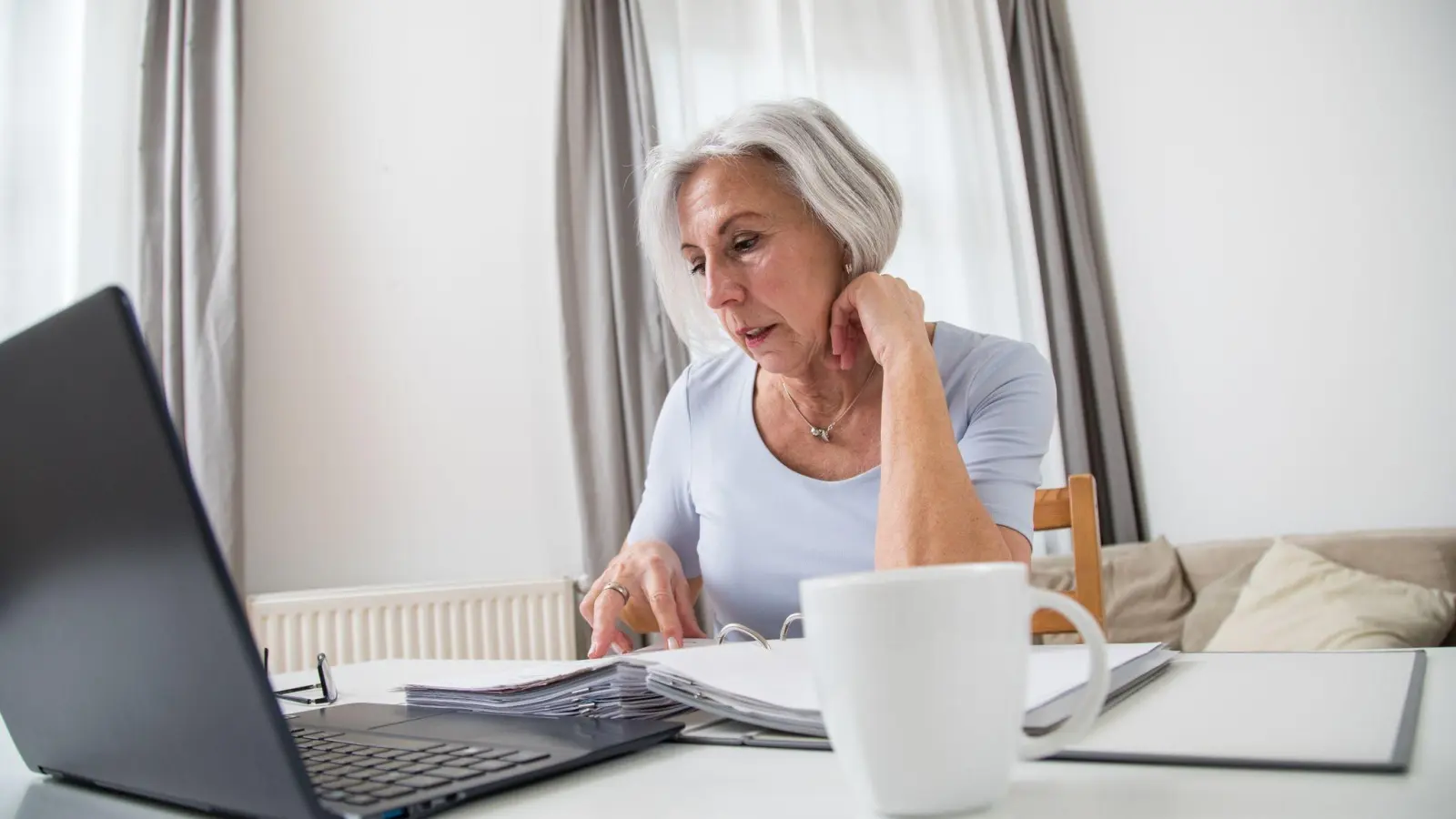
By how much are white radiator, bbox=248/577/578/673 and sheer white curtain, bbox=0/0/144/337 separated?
0.90 m

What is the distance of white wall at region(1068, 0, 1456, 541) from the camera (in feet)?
8.57

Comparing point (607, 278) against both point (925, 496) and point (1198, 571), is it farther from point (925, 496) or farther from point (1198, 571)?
point (925, 496)

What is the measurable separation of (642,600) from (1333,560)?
6.73 ft

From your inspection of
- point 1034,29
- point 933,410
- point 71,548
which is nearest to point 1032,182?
point 1034,29

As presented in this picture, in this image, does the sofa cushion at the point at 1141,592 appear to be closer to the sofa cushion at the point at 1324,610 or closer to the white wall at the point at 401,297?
the sofa cushion at the point at 1324,610

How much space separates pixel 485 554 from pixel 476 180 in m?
1.09

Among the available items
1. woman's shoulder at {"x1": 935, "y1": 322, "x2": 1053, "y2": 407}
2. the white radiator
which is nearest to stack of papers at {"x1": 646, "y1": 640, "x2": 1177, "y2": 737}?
woman's shoulder at {"x1": 935, "y1": 322, "x2": 1053, "y2": 407}

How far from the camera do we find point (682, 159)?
4.53 ft

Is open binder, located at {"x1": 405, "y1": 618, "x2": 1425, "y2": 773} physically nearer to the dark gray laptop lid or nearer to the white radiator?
the dark gray laptop lid

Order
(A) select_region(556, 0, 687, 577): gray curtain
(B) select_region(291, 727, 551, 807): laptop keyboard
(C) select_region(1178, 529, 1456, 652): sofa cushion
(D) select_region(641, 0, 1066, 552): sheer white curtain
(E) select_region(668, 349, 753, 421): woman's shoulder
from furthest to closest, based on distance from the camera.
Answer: (D) select_region(641, 0, 1066, 552): sheer white curtain, (A) select_region(556, 0, 687, 577): gray curtain, (C) select_region(1178, 529, 1456, 652): sofa cushion, (E) select_region(668, 349, 753, 421): woman's shoulder, (B) select_region(291, 727, 551, 807): laptop keyboard

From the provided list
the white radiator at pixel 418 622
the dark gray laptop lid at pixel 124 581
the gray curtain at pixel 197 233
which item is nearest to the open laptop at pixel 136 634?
the dark gray laptop lid at pixel 124 581

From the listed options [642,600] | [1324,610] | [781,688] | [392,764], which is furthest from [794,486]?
[1324,610]

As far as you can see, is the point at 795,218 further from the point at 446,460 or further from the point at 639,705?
the point at 446,460

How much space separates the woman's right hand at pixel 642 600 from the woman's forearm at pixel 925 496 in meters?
0.25
